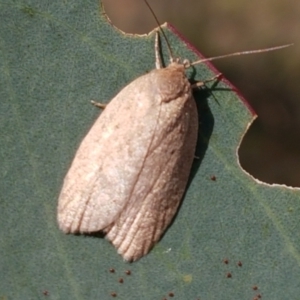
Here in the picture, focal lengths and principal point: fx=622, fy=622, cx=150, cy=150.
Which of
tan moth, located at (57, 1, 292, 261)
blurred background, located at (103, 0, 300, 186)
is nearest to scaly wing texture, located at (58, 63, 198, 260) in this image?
tan moth, located at (57, 1, 292, 261)

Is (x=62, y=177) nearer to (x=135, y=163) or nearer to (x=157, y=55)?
(x=135, y=163)

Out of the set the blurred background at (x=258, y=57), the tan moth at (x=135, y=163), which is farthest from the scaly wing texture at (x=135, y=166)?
the blurred background at (x=258, y=57)

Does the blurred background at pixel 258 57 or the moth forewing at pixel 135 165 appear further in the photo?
the blurred background at pixel 258 57

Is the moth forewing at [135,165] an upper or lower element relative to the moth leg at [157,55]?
lower

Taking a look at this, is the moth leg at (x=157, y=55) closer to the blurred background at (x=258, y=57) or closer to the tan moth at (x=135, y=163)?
the tan moth at (x=135, y=163)

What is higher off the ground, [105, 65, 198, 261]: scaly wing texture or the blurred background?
[105, 65, 198, 261]: scaly wing texture

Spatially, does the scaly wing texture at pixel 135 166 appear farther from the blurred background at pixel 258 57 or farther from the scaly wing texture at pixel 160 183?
the blurred background at pixel 258 57

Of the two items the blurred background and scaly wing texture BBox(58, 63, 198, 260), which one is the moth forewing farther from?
the blurred background
